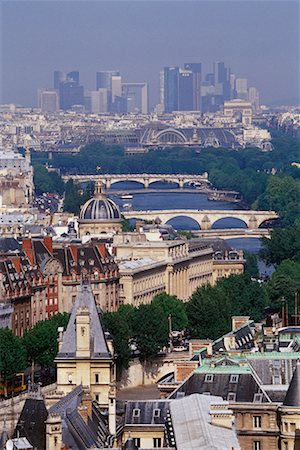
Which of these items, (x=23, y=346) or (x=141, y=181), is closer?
(x=23, y=346)

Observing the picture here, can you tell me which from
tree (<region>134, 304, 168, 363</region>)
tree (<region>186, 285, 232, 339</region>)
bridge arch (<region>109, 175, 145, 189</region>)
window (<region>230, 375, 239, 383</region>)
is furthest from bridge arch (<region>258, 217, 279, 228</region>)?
window (<region>230, 375, 239, 383</region>)

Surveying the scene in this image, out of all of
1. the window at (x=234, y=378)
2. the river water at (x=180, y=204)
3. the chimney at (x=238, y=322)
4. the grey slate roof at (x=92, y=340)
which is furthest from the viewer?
the river water at (x=180, y=204)

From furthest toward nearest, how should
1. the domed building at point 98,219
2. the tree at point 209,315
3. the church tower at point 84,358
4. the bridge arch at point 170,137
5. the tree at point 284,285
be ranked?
the bridge arch at point 170,137, the domed building at point 98,219, the tree at point 284,285, the tree at point 209,315, the church tower at point 84,358

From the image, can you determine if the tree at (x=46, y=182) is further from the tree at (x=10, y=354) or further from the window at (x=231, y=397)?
the window at (x=231, y=397)

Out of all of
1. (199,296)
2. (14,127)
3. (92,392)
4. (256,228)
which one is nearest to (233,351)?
(92,392)

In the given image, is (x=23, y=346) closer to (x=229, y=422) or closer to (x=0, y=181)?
(x=229, y=422)

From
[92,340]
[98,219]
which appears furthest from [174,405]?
[98,219]

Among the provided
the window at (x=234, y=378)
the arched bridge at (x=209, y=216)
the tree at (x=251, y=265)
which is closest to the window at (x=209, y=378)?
the window at (x=234, y=378)

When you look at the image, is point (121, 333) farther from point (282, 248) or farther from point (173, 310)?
point (282, 248)
